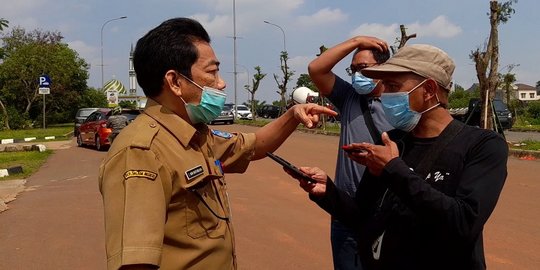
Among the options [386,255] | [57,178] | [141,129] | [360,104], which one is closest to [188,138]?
[141,129]

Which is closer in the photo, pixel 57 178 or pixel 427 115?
pixel 427 115

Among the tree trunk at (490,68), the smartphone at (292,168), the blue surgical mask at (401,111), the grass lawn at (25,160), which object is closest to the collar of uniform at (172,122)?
the smartphone at (292,168)

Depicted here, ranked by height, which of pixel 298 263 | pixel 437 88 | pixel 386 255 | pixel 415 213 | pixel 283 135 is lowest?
pixel 298 263

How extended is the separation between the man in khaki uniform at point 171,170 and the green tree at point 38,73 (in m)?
39.9

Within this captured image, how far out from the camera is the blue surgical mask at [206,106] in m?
2.25

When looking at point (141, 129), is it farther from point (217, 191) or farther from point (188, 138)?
point (217, 191)

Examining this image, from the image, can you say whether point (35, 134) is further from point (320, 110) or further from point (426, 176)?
point (426, 176)

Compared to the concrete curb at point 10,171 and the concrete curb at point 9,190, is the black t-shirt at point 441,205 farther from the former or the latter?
the concrete curb at point 10,171

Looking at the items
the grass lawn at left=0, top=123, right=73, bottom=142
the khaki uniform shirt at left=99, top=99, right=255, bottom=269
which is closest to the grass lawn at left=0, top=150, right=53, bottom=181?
the grass lawn at left=0, top=123, right=73, bottom=142

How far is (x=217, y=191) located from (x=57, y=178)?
10624 mm

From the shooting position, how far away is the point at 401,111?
2.43 meters

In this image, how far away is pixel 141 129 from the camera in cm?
201

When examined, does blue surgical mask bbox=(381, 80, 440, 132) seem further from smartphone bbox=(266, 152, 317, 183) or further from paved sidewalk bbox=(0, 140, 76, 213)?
paved sidewalk bbox=(0, 140, 76, 213)

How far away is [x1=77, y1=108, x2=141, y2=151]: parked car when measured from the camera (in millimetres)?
18016
